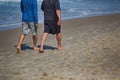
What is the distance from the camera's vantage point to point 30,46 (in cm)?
1094

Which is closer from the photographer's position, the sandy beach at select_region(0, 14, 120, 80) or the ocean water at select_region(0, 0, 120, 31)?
the sandy beach at select_region(0, 14, 120, 80)

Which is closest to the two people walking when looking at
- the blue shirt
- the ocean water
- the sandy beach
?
the blue shirt

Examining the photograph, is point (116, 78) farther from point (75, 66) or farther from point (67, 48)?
point (67, 48)

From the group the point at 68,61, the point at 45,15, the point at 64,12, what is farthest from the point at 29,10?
the point at 64,12

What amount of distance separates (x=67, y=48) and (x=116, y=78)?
3.30 m

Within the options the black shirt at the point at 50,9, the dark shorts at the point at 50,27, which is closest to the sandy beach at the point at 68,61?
the dark shorts at the point at 50,27

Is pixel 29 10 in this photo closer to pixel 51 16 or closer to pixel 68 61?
pixel 51 16

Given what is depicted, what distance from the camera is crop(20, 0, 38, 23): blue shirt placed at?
370 inches

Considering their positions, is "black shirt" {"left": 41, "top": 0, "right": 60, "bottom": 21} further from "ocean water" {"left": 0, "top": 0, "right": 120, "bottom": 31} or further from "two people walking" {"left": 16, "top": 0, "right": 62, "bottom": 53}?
"ocean water" {"left": 0, "top": 0, "right": 120, "bottom": 31}

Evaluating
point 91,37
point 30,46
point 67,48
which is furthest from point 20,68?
point 91,37

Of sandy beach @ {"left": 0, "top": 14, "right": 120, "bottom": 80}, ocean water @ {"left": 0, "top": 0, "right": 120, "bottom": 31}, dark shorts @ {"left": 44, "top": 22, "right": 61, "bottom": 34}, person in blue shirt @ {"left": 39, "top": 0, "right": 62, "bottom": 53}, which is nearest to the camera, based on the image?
sandy beach @ {"left": 0, "top": 14, "right": 120, "bottom": 80}

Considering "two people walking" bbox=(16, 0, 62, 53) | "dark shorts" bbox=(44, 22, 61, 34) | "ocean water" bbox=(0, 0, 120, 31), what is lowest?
"ocean water" bbox=(0, 0, 120, 31)

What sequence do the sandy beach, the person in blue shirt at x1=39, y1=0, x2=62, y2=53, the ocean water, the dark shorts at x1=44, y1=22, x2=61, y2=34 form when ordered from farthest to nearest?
the ocean water < the dark shorts at x1=44, y1=22, x2=61, y2=34 < the person in blue shirt at x1=39, y1=0, x2=62, y2=53 < the sandy beach

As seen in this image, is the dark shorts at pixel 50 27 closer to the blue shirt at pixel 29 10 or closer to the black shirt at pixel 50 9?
the black shirt at pixel 50 9
